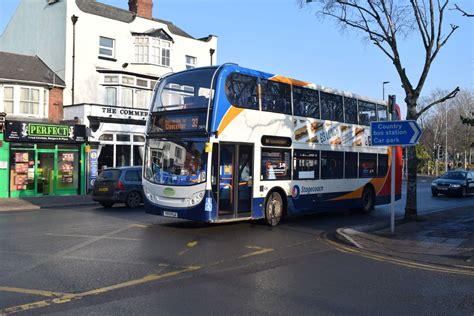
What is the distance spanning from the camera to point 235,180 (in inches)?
468

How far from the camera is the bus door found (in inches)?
455

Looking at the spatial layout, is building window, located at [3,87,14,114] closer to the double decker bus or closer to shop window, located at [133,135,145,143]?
shop window, located at [133,135,145,143]

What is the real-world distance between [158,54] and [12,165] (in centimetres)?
1224

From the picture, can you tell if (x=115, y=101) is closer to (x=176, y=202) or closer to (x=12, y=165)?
(x=12, y=165)

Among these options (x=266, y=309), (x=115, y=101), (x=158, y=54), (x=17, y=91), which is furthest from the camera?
(x=158, y=54)

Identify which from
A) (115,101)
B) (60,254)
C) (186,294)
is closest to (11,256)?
(60,254)

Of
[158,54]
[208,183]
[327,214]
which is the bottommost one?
[327,214]

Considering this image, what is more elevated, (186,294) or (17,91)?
(17,91)

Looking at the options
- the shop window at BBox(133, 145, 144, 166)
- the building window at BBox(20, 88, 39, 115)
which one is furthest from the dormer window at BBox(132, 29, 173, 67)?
the building window at BBox(20, 88, 39, 115)

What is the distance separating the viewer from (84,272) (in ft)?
23.8

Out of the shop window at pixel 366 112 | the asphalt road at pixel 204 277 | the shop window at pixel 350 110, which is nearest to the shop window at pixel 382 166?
the shop window at pixel 366 112

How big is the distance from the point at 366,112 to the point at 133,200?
31.5 feet

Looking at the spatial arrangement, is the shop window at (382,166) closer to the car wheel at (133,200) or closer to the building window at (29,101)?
the car wheel at (133,200)

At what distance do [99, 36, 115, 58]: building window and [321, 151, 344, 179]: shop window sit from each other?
62.1 ft
